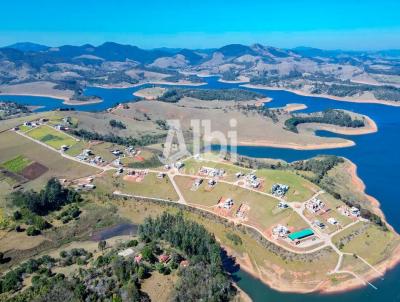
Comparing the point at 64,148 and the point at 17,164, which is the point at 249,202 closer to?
the point at 64,148

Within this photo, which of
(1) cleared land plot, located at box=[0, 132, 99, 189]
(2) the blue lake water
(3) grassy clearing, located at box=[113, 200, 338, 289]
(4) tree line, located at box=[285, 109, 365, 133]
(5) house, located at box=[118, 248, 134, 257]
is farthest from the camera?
(4) tree line, located at box=[285, 109, 365, 133]

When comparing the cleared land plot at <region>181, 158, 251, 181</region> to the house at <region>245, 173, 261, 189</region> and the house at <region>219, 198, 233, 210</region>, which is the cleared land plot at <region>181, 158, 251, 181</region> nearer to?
the house at <region>245, 173, 261, 189</region>

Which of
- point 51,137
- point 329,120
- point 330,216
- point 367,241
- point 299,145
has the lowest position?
point 329,120

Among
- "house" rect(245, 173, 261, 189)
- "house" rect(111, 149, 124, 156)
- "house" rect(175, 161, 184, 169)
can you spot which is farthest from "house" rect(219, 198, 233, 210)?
"house" rect(111, 149, 124, 156)

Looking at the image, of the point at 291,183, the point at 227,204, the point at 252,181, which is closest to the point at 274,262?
the point at 227,204

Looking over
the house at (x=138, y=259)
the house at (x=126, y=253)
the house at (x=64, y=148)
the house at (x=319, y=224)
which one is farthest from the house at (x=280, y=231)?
the house at (x=64, y=148)

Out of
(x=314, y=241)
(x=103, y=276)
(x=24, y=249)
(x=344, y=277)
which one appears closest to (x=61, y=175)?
(x=24, y=249)

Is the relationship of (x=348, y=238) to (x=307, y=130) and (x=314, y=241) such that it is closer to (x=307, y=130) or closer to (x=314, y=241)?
(x=314, y=241)

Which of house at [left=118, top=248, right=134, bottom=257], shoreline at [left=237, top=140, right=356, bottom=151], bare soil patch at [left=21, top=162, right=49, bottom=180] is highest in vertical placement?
house at [left=118, top=248, right=134, bottom=257]
